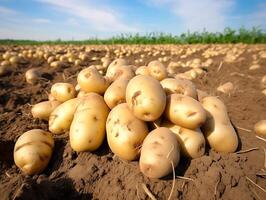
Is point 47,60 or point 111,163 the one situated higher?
point 111,163

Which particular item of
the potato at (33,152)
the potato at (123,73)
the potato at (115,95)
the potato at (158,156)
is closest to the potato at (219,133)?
the potato at (158,156)

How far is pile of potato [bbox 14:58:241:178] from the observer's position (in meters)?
2.24

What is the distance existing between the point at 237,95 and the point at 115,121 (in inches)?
117

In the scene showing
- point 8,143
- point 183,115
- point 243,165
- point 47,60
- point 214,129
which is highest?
point 183,115

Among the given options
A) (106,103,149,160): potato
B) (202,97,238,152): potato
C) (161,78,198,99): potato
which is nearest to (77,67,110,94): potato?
(106,103,149,160): potato

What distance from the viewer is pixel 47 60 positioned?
9.71 m

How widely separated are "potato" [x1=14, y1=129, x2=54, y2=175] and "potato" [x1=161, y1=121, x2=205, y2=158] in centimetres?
129

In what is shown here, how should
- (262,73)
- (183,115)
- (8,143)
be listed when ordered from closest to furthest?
(183,115) < (8,143) < (262,73)

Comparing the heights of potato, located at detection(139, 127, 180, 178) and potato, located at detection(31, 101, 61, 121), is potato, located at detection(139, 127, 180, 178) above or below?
above

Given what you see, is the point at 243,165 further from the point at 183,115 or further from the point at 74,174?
the point at 74,174

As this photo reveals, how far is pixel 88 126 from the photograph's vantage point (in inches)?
99.7

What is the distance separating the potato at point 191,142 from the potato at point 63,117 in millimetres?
1169

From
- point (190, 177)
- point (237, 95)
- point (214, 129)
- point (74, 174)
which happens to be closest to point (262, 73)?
point (237, 95)

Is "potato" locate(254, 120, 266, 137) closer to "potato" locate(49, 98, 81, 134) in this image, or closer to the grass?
"potato" locate(49, 98, 81, 134)
